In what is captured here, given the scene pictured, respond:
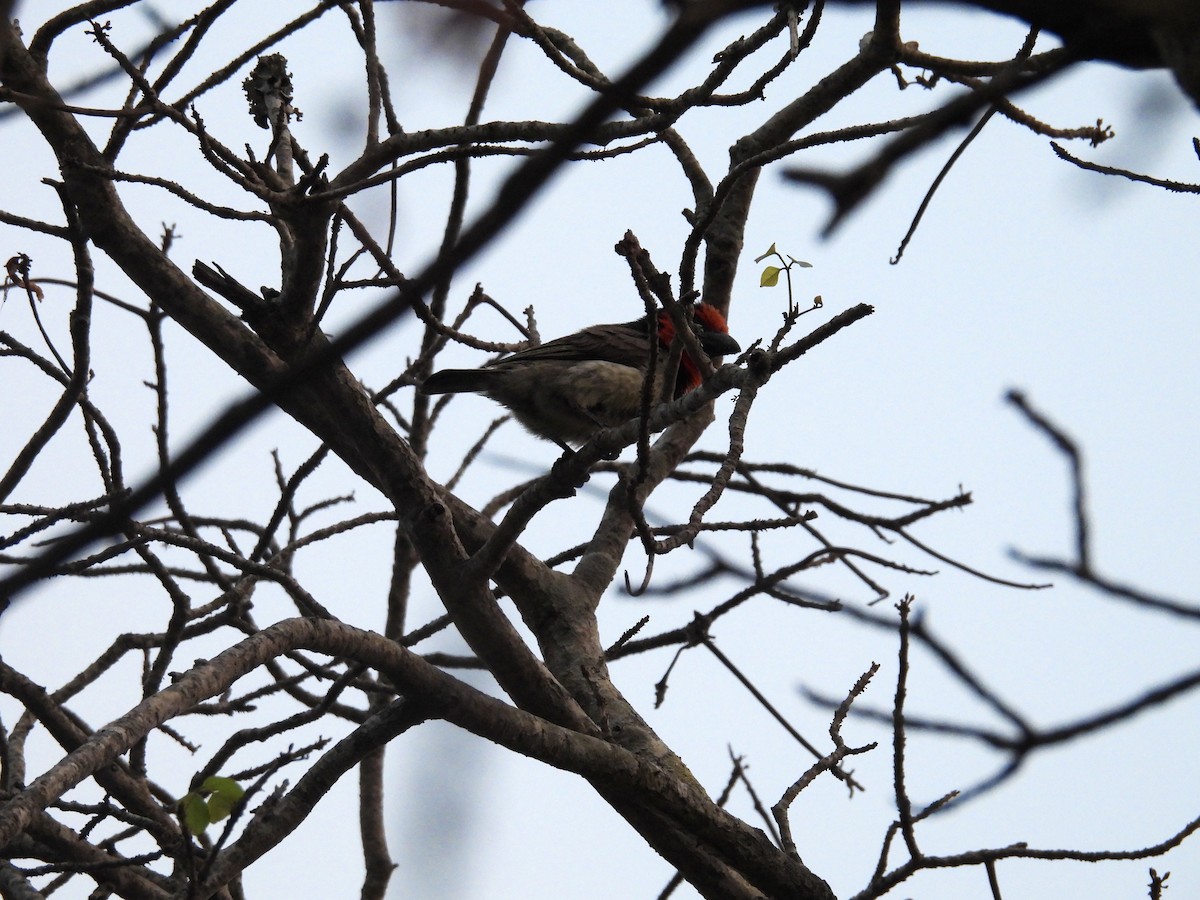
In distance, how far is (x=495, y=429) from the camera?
19.6 feet

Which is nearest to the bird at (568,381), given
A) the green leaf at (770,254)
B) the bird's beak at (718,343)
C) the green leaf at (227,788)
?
the bird's beak at (718,343)

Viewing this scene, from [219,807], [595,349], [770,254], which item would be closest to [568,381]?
[595,349]

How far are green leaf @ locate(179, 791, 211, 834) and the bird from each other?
132 inches

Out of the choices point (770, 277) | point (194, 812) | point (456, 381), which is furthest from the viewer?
point (456, 381)

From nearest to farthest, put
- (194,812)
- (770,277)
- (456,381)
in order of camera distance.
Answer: (194,812), (770,277), (456,381)

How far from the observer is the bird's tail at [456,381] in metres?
5.62

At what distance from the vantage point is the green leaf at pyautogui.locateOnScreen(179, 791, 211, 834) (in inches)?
93.9

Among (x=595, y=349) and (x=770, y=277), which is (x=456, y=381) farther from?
(x=770, y=277)

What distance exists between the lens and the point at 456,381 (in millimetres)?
5652

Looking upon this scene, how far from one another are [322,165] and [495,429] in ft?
10.4

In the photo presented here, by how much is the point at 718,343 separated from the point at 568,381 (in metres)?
0.75

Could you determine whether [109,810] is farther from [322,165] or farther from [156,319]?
[322,165]

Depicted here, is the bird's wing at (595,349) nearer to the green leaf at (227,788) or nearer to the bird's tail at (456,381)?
the bird's tail at (456,381)

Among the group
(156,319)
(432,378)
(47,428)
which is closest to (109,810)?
(47,428)
